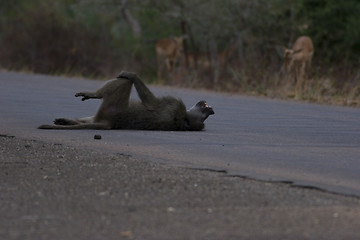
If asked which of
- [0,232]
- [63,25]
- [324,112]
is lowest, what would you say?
[0,232]

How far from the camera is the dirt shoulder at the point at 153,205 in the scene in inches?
241

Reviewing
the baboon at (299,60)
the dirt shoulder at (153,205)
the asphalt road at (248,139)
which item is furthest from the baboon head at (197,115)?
the baboon at (299,60)

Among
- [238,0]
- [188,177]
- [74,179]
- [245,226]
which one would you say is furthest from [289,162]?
[238,0]

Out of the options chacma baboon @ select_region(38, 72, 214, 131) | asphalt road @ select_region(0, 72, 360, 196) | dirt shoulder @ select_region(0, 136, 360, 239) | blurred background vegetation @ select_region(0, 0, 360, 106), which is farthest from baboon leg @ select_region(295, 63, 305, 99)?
dirt shoulder @ select_region(0, 136, 360, 239)

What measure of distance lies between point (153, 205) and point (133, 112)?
5438mm

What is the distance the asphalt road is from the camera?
29.9 feet

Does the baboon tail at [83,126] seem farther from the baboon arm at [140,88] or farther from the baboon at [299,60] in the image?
the baboon at [299,60]

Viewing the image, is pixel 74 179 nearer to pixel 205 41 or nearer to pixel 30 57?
pixel 30 57

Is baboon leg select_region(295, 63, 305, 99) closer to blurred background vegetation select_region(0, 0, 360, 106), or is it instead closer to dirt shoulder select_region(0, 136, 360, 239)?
blurred background vegetation select_region(0, 0, 360, 106)

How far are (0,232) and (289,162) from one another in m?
4.40

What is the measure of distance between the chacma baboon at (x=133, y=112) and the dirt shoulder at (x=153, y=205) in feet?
9.47

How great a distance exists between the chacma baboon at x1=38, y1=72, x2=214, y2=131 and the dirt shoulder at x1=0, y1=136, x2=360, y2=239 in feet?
9.47

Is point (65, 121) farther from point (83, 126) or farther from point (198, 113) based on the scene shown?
point (198, 113)

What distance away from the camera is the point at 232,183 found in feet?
26.8
